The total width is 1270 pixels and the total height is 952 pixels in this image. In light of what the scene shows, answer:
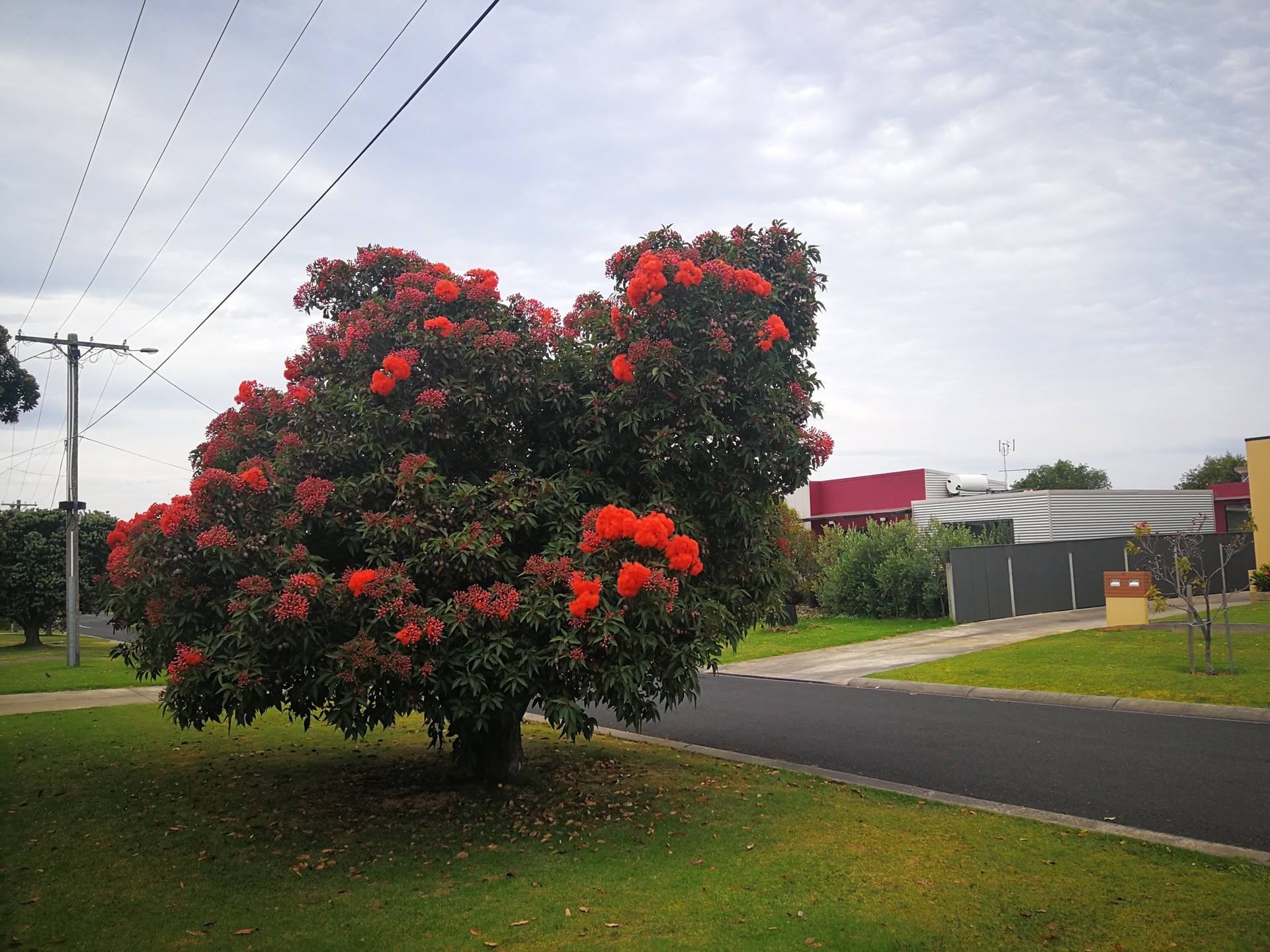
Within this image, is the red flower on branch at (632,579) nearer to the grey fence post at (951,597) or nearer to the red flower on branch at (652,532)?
the red flower on branch at (652,532)

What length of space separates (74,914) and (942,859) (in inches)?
204

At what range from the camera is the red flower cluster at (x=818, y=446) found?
25.3ft

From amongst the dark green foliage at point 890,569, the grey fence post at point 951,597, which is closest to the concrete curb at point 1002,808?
the grey fence post at point 951,597

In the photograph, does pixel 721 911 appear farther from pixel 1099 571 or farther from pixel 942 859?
pixel 1099 571

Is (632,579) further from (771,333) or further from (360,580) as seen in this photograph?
(771,333)

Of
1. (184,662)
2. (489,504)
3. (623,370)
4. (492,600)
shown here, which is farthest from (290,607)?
(623,370)

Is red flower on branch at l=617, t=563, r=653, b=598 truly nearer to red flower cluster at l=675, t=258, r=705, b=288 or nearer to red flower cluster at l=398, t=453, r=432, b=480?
red flower cluster at l=398, t=453, r=432, b=480

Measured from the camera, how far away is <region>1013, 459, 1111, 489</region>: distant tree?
81.1m

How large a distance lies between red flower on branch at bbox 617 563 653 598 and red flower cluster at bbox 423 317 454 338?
2.52 meters

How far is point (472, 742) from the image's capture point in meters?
7.88

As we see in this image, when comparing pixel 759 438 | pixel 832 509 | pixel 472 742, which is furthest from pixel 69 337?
pixel 832 509

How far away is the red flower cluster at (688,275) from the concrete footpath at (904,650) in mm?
10143

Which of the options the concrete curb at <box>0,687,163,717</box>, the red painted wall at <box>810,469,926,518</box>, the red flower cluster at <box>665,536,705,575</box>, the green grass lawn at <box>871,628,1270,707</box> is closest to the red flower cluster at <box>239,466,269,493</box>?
the red flower cluster at <box>665,536,705,575</box>

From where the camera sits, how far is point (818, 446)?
7.71 m
